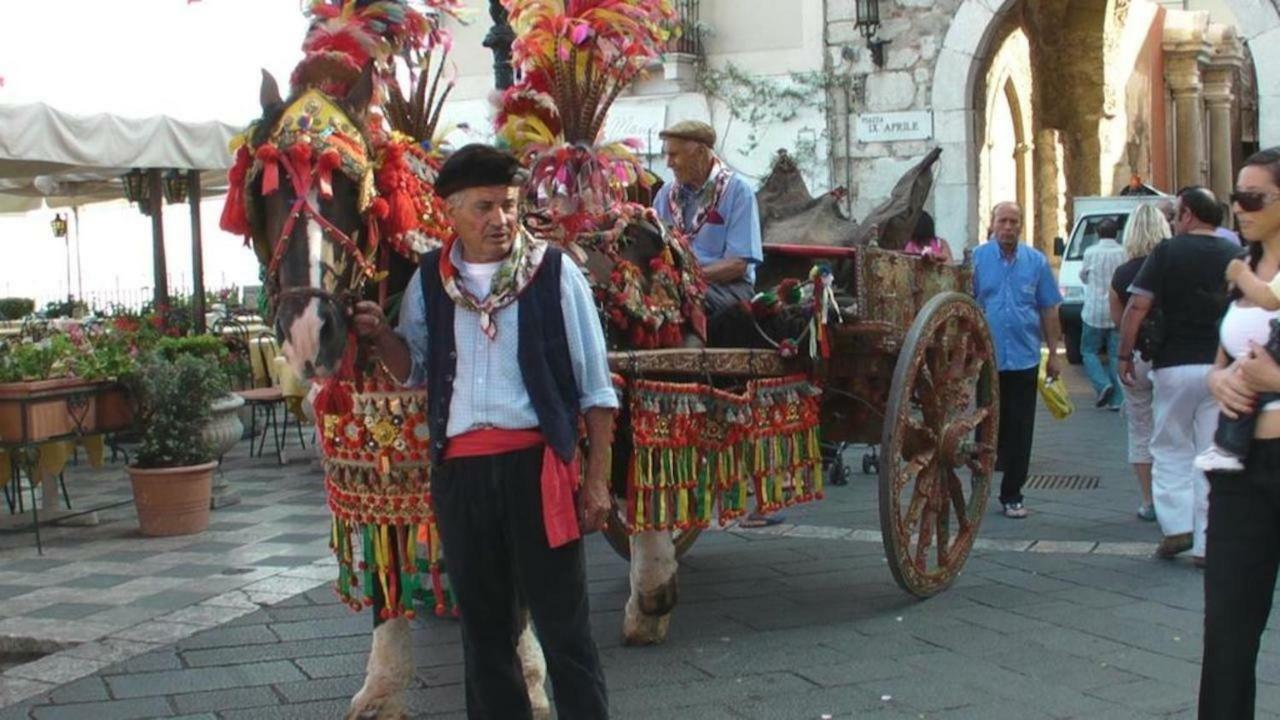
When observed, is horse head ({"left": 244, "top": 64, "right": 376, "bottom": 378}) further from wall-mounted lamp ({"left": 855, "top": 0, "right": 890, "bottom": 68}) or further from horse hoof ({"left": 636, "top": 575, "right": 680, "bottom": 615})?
wall-mounted lamp ({"left": 855, "top": 0, "right": 890, "bottom": 68})

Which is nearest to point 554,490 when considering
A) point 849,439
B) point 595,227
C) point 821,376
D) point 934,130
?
point 595,227

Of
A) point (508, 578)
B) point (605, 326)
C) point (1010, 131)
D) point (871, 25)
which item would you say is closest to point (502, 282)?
point (508, 578)

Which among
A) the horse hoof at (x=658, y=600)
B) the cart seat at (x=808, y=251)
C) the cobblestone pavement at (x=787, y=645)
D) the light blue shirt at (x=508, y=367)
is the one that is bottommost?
the cobblestone pavement at (x=787, y=645)

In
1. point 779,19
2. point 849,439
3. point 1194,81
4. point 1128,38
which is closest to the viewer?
point 849,439

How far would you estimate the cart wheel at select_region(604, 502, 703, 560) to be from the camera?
5961 millimetres

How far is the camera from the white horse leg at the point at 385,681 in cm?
423

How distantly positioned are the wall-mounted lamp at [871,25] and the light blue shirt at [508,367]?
13441 mm

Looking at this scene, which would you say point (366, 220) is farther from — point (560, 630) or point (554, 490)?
point (560, 630)

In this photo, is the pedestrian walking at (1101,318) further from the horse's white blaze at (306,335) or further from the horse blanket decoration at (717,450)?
the horse's white blaze at (306,335)

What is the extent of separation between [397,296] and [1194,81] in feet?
96.8

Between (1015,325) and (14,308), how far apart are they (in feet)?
54.9

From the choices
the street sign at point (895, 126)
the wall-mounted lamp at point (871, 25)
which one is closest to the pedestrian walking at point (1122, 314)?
the street sign at point (895, 126)

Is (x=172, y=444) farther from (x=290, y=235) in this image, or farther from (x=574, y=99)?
(x=290, y=235)

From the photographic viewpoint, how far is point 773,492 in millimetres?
5430
